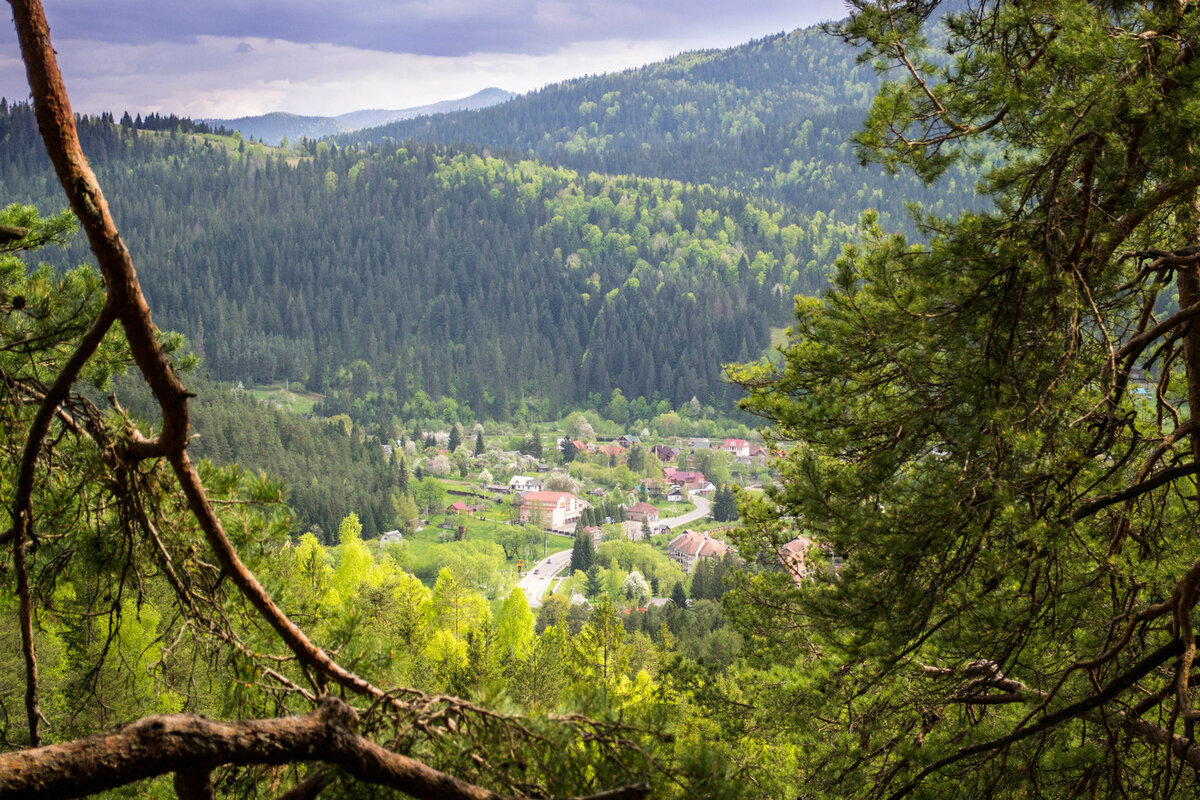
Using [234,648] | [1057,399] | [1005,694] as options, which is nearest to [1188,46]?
[1057,399]

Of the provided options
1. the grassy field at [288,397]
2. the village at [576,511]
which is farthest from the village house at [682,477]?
the grassy field at [288,397]

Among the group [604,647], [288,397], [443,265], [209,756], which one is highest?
[209,756]

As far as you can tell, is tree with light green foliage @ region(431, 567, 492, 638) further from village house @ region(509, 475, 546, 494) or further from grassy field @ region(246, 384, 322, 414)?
grassy field @ region(246, 384, 322, 414)

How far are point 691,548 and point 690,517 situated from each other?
41.2 ft

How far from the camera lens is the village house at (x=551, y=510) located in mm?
64188

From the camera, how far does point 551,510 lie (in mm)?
64625

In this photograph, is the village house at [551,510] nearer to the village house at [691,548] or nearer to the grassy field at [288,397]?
the village house at [691,548]

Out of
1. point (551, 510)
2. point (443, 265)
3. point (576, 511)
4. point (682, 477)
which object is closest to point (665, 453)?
point (682, 477)

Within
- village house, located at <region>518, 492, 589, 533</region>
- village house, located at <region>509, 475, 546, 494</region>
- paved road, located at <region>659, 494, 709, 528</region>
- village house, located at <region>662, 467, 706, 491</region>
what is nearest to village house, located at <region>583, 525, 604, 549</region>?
village house, located at <region>518, 492, 589, 533</region>

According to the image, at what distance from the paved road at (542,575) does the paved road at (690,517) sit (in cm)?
836

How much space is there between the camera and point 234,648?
242cm

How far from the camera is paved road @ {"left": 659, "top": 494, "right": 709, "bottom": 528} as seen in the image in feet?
210

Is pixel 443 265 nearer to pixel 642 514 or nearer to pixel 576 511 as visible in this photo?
pixel 576 511

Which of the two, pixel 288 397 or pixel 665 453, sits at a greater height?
pixel 288 397
